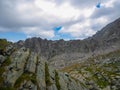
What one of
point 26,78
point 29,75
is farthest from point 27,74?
point 26,78

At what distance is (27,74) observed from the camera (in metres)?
66.8

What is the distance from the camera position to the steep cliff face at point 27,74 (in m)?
62.8

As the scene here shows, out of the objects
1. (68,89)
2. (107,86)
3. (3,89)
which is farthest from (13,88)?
(107,86)

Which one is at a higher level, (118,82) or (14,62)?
(14,62)

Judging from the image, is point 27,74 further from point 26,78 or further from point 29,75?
point 26,78

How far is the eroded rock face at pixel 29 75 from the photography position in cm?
6282

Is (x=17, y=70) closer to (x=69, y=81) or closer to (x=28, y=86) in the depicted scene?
(x=28, y=86)

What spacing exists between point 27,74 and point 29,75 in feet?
2.61

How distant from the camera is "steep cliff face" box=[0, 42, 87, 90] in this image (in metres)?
62.8

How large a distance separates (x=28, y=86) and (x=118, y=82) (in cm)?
15085

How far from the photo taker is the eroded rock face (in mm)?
62819

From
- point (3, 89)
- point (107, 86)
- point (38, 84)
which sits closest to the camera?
point (3, 89)

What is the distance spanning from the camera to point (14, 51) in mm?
A: 74562

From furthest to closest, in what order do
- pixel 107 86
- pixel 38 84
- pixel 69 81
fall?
pixel 107 86 < pixel 69 81 < pixel 38 84
